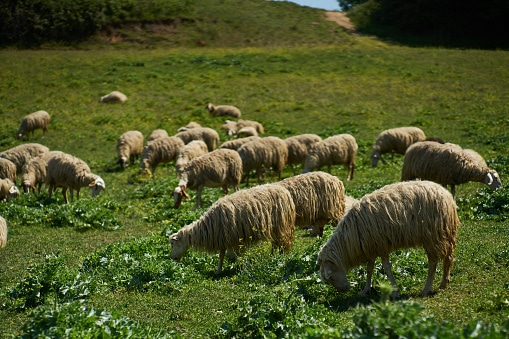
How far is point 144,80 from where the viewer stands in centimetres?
3831

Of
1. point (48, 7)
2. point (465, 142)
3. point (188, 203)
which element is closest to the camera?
point (188, 203)

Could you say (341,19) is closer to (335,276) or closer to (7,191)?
(7,191)

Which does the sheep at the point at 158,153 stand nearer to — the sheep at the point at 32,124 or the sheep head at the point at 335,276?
the sheep at the point at 32,124

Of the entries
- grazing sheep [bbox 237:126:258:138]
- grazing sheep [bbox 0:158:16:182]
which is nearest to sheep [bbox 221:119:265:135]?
grazing sheep [bbox 237:126:258:138]

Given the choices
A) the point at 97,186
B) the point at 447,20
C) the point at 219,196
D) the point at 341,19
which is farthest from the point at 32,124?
the point at 447,20

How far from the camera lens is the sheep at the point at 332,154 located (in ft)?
67.8

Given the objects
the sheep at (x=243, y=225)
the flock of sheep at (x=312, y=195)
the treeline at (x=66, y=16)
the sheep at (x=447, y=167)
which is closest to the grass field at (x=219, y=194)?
the sheep at (x=243, y=225)

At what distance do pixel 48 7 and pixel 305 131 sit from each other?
3435 cm

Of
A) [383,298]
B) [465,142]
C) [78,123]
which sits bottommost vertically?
[78,123]

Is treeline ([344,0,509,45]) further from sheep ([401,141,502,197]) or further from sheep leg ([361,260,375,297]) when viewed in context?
sheep leg ([361,260,375,297])

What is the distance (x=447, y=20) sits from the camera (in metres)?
53.8

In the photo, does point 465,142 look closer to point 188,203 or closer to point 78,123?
point 188,203

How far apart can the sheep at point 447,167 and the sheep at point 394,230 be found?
6.97 metres

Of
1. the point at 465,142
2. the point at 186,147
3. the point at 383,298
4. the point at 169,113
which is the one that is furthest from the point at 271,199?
the point at 169,113
